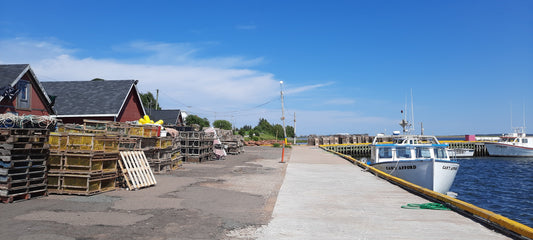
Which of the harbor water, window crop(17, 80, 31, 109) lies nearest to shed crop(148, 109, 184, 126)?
window crop(17, 80, 31, 109)

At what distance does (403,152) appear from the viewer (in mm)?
21297

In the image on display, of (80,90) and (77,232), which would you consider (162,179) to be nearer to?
(77,232)

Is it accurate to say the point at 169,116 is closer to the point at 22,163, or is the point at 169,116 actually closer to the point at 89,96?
the point at 89,96

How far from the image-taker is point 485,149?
6612 centimetres

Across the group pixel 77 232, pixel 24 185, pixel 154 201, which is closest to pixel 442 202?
pixel 154 201

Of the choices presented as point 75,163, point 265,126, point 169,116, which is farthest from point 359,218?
point 265,126

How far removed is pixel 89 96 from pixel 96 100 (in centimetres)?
117

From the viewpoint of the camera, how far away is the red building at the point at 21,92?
1931 centimetres

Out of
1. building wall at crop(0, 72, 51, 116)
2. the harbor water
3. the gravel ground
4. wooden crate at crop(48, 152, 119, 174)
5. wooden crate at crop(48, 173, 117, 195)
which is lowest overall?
the harbor water

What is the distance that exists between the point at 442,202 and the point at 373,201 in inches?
75.8

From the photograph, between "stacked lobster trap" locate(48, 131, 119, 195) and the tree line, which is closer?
"stacked lobster trap" locate(48, 131, 119, 195)

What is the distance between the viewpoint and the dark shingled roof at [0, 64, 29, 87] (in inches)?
769

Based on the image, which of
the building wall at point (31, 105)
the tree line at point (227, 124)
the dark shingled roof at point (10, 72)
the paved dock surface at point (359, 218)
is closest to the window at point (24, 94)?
the building wall at point (31, 105)

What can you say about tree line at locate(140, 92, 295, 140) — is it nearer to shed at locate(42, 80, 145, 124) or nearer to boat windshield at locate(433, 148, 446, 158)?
shed at locate(42, 80, 145, 124)
